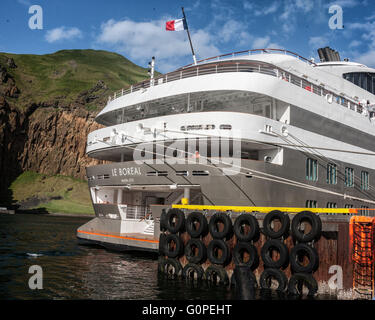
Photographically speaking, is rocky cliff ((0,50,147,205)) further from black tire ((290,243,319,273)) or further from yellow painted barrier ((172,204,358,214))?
black tire ((290,243,319,273))

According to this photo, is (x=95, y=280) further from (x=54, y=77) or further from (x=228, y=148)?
(x=54, y=77)

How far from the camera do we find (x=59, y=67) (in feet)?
422

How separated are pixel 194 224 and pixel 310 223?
4.59 m

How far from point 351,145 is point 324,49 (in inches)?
644

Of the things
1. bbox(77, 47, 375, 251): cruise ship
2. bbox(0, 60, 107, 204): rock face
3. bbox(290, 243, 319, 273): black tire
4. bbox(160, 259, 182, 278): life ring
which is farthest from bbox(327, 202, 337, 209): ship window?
bbox(0, 60, 107, 204): rock face

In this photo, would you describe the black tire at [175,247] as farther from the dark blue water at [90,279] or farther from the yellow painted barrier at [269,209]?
the yellow painted barrier at [269,209]

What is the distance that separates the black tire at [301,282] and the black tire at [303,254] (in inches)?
6.0

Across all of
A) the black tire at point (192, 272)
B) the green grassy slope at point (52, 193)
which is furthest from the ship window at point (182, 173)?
the green grassy slope at point (52, 193)

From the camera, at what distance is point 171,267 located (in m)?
13.8

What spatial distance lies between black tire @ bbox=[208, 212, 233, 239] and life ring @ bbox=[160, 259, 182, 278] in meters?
1.99

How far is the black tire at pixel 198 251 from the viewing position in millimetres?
13003

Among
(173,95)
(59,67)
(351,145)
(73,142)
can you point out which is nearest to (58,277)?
(173,95)

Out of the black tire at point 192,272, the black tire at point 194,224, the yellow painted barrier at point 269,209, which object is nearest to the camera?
the yellow painted barrier at point 269,209
